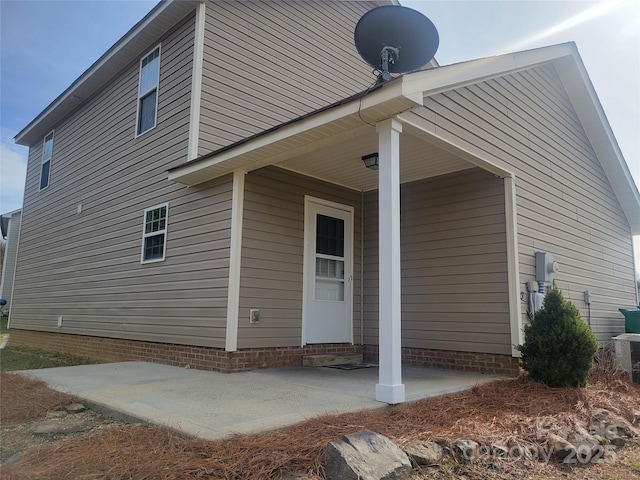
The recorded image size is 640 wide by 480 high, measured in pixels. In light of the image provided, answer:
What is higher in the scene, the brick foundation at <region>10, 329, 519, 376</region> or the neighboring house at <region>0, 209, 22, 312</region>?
the neighboring house at <region>0, 209, 22, 312</region>

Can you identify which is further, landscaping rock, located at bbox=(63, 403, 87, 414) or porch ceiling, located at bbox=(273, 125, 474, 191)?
porch ceiling, located at bbox=(273, 125, 474, 191)

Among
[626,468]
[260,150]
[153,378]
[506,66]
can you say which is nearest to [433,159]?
[506,66]

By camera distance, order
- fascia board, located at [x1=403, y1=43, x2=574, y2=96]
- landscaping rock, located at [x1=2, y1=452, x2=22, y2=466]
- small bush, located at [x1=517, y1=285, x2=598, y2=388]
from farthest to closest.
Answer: small bush, located at [x1=517, y1=285, x2=598, y2=388]
fascia board, located at [x1=403, y1=43, x2=574, y2=96]
landscaping rock, located at [x1=2, y1=452, x2=22, y2=466]

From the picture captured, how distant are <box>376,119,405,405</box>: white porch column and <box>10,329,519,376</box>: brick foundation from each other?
227 centimetres

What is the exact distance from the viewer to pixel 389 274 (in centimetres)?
405

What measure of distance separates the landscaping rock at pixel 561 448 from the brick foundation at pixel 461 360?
7.10ft

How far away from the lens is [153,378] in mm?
5359

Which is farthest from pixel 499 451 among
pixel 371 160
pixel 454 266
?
pixel 371 160

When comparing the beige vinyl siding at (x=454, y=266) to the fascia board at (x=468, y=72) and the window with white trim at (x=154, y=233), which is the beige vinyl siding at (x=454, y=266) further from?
the window with white trim at (x=154, y=233)

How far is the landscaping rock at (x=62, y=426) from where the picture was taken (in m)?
3.31

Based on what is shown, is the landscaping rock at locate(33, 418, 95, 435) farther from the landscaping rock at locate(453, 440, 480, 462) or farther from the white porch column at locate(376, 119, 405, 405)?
the landscaping rock at locate(453, 440, 480, 462)

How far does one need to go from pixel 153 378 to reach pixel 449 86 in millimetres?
4376

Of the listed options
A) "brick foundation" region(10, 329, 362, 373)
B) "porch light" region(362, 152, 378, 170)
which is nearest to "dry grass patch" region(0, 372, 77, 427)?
"brick foundation" region(10, 329, 362, 373)

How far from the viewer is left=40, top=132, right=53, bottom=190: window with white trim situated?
1185 cm
